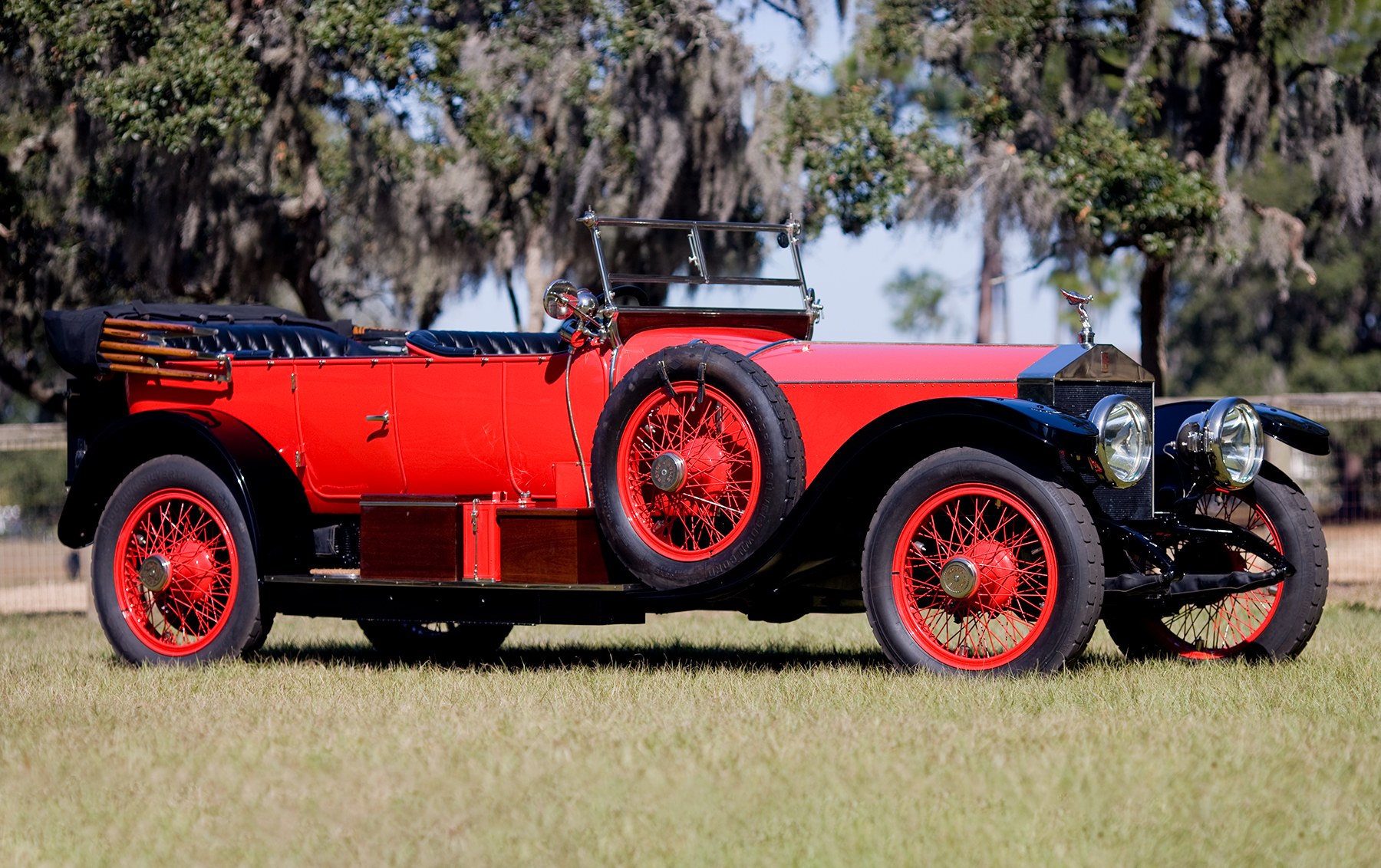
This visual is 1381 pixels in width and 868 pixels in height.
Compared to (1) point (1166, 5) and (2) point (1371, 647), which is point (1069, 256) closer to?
(1) point (1166, 5)

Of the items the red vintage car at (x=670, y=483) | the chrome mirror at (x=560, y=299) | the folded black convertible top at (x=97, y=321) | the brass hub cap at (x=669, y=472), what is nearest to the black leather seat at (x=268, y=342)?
the red vintage car at (x=670, y=483)

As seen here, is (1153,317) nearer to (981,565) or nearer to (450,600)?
(450,600)

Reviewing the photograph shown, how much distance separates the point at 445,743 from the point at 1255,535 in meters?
3.30

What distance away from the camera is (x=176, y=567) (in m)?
7.69

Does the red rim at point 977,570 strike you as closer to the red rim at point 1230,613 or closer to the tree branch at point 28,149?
the red rim at point 1230,613

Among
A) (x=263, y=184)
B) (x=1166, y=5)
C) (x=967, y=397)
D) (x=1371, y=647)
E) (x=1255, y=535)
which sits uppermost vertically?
(x=1166, y=5)

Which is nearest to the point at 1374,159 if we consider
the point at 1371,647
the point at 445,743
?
the point at 1371,647

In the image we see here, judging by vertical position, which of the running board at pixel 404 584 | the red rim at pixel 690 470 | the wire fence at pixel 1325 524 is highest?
the red rim at pixel 690 470

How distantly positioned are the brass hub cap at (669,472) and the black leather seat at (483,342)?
1132 millimetres

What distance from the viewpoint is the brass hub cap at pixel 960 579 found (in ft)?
19.3

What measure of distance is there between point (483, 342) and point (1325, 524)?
1176 cm

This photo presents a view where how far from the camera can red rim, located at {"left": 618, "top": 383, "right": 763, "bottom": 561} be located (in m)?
6.53

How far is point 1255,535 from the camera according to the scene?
6.50 meters

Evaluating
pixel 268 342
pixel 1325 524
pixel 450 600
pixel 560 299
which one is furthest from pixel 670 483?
pixel 1325 524
